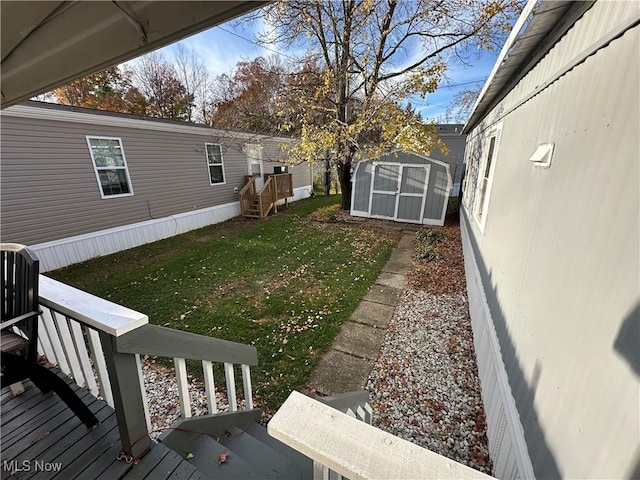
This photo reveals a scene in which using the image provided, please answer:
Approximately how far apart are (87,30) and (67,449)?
2.32 meters

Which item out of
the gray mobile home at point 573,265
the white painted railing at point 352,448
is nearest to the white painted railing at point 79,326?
the white painted railing at point 352,448

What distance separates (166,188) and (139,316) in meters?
9.22

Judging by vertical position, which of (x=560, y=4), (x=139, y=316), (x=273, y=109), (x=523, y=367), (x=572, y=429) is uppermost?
(x=273, y=109)

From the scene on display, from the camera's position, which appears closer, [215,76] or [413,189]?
[413,189]

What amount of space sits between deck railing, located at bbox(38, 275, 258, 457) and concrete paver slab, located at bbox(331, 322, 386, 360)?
2.11m

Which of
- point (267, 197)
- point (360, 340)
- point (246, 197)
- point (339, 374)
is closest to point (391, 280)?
point (360, 340)

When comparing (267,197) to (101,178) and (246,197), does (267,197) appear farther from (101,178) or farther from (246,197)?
(101,178)

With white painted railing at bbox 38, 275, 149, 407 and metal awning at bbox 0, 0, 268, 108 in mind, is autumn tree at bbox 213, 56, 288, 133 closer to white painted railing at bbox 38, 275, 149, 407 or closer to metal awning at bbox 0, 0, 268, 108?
metal awning at bbox 0, 0, 268, 108

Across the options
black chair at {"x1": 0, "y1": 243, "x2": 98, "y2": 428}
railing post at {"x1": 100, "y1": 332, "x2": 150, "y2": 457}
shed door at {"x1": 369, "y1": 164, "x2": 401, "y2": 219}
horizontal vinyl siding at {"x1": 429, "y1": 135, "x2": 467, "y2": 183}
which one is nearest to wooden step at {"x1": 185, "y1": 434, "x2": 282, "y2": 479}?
railing post at {"x1": 100, "y1": 332, "x2": 150, "y2": 457}

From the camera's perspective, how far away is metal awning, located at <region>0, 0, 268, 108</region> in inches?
48.8

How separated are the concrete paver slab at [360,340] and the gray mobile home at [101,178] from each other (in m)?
7.46

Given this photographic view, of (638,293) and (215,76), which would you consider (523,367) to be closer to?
(638,293)

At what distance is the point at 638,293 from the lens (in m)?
0.96

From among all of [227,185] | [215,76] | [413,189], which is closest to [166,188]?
[227,185]
